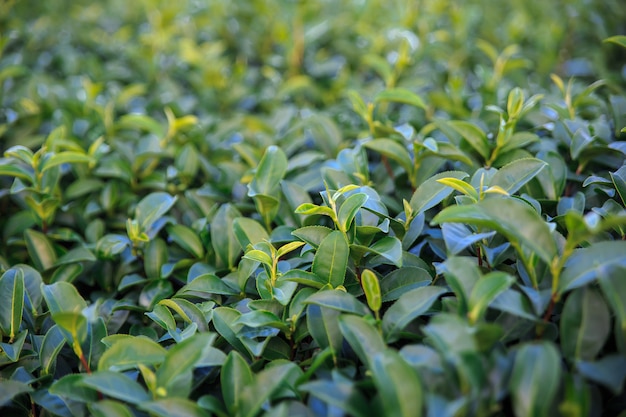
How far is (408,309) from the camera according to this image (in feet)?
3.36

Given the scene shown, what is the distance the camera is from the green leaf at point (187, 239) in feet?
4.69

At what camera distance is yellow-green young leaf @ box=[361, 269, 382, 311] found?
106cm

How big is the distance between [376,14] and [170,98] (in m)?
1.15

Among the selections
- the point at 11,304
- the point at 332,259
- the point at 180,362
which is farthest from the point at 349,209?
the point at 11,304

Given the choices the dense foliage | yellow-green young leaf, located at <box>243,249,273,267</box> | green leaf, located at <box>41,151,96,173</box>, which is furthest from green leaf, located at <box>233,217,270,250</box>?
green leaf, located at <box>41,151,96,173</box>

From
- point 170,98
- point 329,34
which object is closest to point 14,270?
point 170,98

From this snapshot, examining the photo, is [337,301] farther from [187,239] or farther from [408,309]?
[187,239]

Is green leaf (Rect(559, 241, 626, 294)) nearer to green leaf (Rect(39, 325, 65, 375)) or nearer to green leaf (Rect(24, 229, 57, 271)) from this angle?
green leaf (Rect(39, 325, 65, 375))

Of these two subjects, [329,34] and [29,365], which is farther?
[329,34]

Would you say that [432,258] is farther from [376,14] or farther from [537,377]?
[376,14]

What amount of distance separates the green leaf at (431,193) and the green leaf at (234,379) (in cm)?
51

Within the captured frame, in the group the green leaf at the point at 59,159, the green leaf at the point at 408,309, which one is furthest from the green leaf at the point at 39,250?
the green leaf at the point at 408,309

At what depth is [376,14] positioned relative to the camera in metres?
2.67

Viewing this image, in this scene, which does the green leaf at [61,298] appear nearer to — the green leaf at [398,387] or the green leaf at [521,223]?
the green leaf at [398,387]
